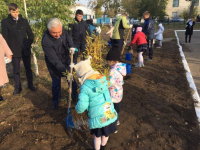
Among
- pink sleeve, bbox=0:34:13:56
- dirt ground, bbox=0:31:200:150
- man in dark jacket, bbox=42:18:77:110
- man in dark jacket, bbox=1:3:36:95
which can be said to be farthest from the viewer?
man in dark jacket, bbox=1:3:36:95

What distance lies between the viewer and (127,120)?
333cm

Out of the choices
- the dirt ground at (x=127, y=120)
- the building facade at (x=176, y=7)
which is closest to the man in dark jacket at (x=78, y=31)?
the dirt ground at (x=127, y=120)

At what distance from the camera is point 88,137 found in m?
2.92

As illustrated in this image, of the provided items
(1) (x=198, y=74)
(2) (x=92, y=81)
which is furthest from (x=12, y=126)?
(1) (x=198, y=74)

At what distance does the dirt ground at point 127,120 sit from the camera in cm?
273

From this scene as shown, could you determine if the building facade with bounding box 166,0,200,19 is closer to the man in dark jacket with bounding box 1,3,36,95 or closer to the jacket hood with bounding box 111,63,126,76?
the man in dark jacket with bounding box 1,3,36,95

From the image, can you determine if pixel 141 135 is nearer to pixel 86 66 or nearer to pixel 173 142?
pixel 173 142

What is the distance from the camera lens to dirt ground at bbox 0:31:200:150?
2734mm

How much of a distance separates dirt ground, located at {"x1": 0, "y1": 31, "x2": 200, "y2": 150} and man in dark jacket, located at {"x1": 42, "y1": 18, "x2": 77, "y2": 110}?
661mm

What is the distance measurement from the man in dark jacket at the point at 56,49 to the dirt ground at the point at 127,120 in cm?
66

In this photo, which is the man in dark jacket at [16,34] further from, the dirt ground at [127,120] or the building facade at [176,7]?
the building facade at [176,7]

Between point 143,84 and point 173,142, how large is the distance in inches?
92.9

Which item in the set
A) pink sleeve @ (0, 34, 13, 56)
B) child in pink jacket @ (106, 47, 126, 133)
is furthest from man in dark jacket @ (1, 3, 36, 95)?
child in pink jacket @ (106, 47, 126, 133)

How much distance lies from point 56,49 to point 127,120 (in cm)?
191
